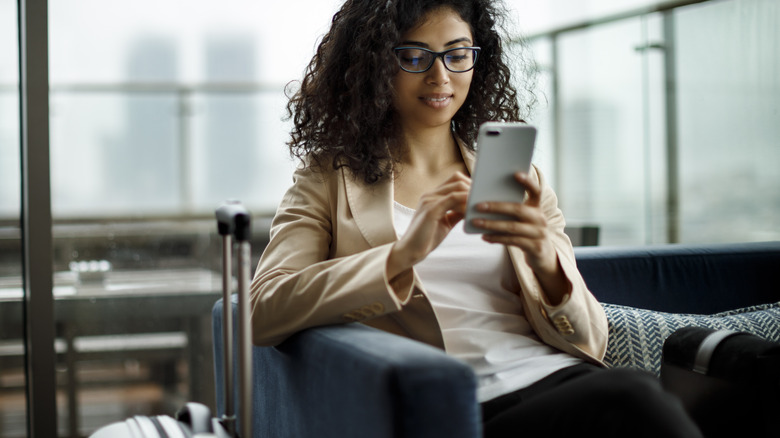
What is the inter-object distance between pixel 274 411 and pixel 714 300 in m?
1.26

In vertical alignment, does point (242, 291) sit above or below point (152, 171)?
below

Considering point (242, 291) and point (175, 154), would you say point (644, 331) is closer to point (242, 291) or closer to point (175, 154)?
point (242, 291)

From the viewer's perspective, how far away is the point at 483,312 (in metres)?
1.57

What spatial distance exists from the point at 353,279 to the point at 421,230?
144mm

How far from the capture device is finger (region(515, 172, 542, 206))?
1.30 metres

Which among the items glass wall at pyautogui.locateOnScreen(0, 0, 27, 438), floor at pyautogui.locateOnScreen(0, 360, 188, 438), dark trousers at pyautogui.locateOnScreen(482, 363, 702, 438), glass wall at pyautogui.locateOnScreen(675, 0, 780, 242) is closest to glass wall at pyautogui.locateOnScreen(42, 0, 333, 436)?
floor at pyautogui.locateOnScreen(0, 360, 188, 438)

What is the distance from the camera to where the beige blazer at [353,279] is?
1396mm

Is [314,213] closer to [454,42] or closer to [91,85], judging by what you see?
[454,42]

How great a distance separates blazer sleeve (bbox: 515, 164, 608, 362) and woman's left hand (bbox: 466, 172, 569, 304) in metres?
0.07

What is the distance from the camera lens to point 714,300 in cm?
220

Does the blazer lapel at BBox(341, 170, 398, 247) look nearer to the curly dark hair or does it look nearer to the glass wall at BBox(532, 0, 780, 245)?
the curly dark hair

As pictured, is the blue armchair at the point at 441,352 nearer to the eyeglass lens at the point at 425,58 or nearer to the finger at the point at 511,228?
the finger at the point at 511,228

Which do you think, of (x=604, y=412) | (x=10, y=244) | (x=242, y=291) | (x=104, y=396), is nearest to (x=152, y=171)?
(x=10, y=244)

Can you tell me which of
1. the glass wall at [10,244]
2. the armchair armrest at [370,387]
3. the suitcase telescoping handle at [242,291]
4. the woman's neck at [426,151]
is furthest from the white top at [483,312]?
the glass wall at [10,244]
